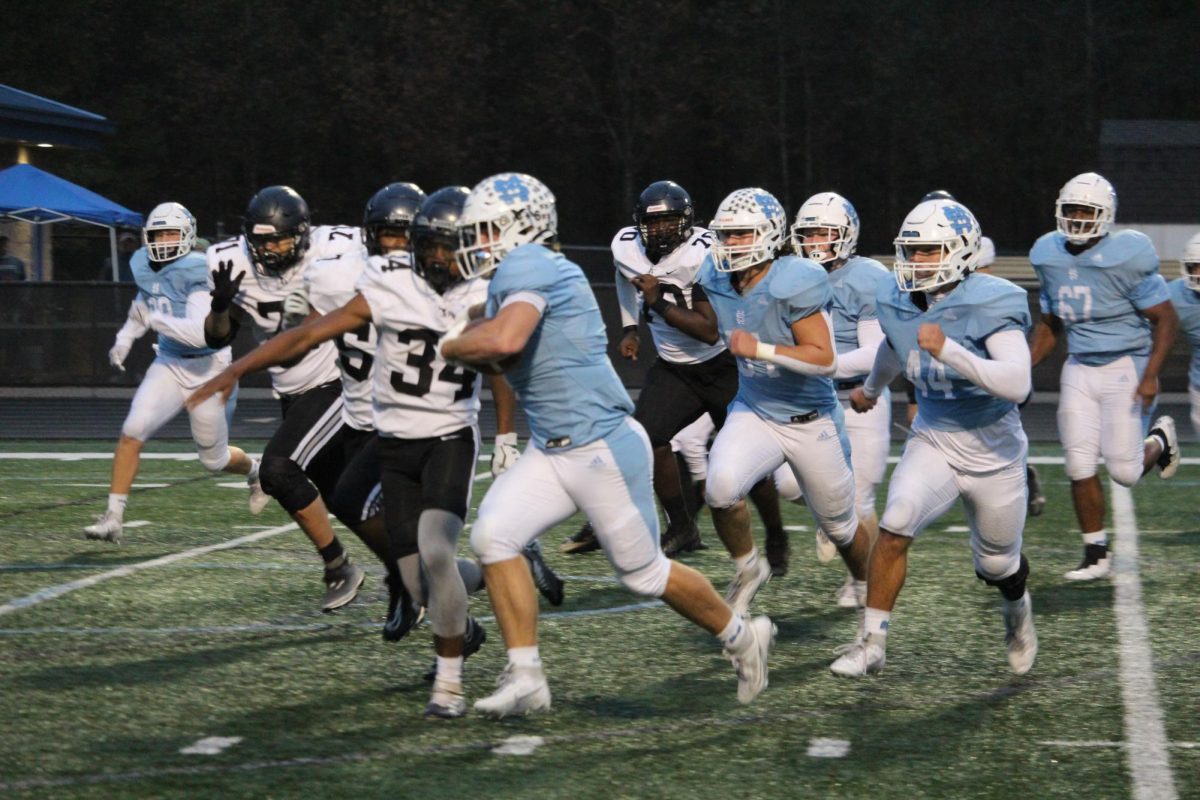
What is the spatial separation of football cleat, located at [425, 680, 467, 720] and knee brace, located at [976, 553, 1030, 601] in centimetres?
190

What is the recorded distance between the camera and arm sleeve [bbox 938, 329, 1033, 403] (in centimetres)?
552

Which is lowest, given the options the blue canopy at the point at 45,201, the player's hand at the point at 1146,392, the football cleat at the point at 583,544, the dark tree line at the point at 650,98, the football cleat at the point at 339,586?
the football cleat at the point at 583,544

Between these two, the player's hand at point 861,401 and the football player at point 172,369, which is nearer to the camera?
the player's hand at point 861,401

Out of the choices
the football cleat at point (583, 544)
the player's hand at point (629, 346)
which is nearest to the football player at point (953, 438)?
the player's hand at point (629, 346)

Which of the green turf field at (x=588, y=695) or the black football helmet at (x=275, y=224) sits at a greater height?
the black football helmet at (x=275, y=224)

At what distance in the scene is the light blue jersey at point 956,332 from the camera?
5.79 meters

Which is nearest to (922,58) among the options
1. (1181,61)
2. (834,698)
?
(1181,61)

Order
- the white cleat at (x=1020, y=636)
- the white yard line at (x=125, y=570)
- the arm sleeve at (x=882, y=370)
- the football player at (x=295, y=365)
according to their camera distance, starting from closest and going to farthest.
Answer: the white cleat at (x=1020, y=636)
the arm sleeve at (x=882, y=370)
the football player at (x=295, y=365)
the white yard line at (x=125, y=570)

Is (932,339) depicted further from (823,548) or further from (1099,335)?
(1099,335)

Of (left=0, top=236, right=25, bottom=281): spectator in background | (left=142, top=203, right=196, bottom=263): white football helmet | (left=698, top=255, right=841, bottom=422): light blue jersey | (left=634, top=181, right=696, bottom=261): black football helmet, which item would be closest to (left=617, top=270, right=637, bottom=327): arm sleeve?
(left=634, top=181, right=696, bottom=261): black football helmet

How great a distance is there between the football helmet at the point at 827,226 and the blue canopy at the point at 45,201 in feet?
49.7

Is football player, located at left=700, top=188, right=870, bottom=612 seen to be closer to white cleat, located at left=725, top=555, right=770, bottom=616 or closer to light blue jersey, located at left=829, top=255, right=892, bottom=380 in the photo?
white cleat, located at left=725, top=555, right=770, bottom=616

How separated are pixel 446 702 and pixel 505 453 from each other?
0.85 meters

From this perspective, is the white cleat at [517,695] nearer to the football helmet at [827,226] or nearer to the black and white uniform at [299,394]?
the black and white uniform at [299,394]
